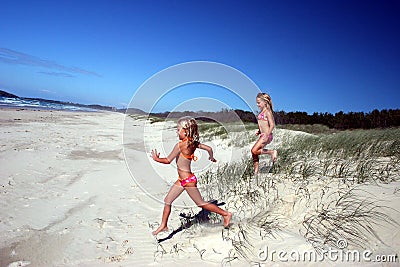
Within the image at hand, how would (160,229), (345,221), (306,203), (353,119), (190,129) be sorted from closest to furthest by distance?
(345,221) < (190,129) < (160,229) < (306,203) < (353,119)

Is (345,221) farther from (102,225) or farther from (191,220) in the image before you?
(102,225)

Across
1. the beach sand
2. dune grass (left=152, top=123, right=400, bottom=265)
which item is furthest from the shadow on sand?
dune grass (left=152, top=123, right=400, bottom=265)

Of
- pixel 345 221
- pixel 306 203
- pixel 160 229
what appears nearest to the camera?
pixel 345 221

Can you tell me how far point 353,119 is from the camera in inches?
834

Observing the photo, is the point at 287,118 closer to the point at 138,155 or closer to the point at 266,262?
the point at 138,155

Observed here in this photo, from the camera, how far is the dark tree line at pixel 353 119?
62.7 feet

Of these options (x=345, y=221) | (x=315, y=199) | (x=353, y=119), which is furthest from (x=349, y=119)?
(x=345, y=221)

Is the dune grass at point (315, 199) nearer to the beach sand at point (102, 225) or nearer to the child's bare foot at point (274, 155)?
the beach sand at point (102, 225)

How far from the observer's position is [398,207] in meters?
3.20

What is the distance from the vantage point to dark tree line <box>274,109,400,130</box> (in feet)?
62.7

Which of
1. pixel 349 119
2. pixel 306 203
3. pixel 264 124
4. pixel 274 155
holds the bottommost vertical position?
pixel 306 203

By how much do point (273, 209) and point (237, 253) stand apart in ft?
4.44

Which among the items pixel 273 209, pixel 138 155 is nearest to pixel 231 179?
pixel 273 209

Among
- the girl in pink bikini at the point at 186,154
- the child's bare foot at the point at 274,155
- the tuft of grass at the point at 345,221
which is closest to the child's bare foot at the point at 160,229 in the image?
the girl in pink bikini at the point at 186,154
